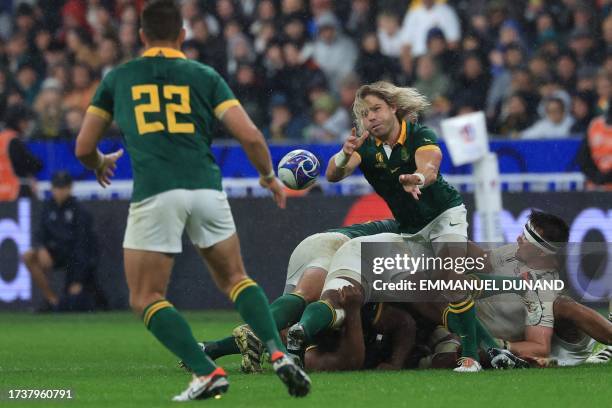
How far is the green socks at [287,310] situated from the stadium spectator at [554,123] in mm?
7654

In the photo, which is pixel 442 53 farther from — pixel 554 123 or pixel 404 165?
pixel 404 165

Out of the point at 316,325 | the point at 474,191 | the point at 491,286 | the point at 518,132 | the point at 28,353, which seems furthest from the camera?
the point at 518,132

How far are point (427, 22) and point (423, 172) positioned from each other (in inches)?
390

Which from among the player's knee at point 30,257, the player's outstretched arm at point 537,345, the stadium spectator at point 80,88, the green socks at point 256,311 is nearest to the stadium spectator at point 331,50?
the stadium spectator at point 80,88

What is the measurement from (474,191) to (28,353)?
5923 millimetres

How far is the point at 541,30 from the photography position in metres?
18.2

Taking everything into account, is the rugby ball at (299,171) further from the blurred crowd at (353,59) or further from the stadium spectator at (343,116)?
the stadium spectator at (343,116)

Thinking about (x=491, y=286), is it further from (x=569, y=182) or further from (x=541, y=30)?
(x=541, y=30)

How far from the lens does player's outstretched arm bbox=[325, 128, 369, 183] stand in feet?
29.4

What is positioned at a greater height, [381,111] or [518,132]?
[381,111]

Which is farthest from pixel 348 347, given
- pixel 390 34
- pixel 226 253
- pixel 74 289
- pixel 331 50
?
pixel 390 34

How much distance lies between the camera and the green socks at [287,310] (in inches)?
370

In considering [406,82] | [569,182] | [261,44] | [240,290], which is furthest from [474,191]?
[240,290]

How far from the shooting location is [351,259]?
964 cm
